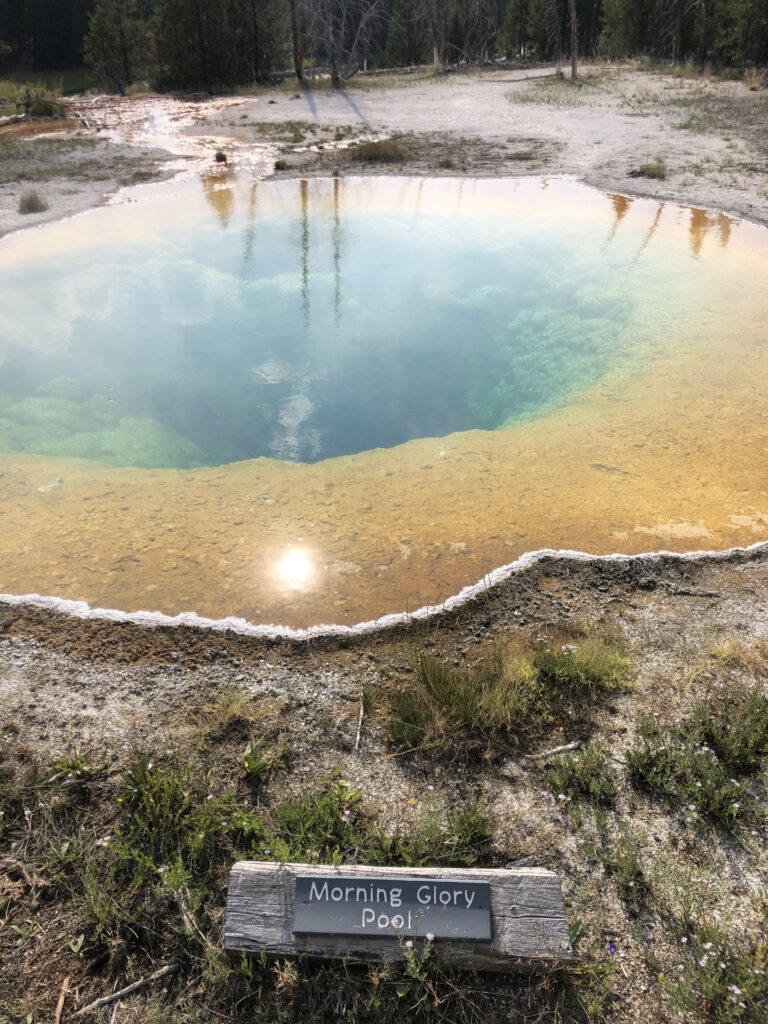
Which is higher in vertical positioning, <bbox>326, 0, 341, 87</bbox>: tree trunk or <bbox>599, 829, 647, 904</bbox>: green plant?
<bbox>326, 0, 341, 87</bbox>: tree trunk

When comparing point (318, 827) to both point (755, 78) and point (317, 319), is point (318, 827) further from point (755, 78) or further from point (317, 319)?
point (755, 78)

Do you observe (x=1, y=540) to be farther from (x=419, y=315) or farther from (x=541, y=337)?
(x=541, y=337)

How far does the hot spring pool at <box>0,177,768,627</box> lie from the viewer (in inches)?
157

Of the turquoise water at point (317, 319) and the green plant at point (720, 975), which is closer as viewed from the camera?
the green plant at point (720, 975)

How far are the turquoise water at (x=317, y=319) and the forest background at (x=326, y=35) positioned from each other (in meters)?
16.3

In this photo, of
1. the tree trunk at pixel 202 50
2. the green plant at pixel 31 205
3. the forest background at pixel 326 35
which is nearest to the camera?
the green plant at pixel 31 205

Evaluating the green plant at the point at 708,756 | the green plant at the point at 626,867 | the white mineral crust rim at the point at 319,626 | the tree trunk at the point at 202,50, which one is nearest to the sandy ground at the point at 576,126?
the tree trunk at the point at 202,50

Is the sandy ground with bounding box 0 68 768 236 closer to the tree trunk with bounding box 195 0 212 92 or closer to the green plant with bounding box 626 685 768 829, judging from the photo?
the tree trunk with bounding box 195 0 212 92

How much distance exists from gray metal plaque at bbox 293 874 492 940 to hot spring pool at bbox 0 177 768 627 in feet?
5.22

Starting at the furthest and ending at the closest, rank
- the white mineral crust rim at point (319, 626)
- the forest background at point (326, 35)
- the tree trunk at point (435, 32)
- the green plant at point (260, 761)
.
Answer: the tree trunk at point (435, 32)
the forest background at point (326, 35)
the white mineral crust rim at point (319, 626)
the green plant at point (260, 761)

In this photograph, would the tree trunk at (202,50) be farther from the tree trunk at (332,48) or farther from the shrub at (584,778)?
the shrub at (584,778)

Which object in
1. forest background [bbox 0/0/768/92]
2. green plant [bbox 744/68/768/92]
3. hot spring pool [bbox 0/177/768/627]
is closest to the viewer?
hot spring pool [bbox 0/177/768/627]

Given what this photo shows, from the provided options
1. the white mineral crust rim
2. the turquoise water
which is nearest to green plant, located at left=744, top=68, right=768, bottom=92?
the turquoise water

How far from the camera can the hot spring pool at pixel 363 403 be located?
13.1 feet
